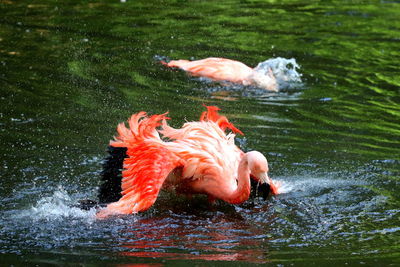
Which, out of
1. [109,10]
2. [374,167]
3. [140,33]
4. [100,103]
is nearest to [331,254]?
[374,167]

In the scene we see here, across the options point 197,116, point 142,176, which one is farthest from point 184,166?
point 197,116

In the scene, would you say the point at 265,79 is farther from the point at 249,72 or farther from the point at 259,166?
the point at 259,166

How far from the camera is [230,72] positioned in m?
10.5

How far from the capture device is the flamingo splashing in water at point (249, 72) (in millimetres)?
10330

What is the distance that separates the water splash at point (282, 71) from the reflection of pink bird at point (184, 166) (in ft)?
12.1

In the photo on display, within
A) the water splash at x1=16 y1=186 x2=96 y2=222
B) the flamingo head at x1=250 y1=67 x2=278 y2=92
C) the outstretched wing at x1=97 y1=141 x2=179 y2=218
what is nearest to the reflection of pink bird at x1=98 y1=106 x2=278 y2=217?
the outstretched wing at x1=97 y1=141 x2=179 y2=218

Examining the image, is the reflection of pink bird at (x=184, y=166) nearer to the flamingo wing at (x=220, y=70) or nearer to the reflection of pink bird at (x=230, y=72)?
the reflection of pink bird at (x=230, y=72)

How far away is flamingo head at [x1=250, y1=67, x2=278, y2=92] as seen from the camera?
33.6 ft

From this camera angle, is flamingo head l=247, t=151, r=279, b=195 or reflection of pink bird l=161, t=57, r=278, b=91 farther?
reflection of pink bird l=161, t=57, r=278, b=91

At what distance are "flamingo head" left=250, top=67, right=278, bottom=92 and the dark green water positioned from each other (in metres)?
0.22

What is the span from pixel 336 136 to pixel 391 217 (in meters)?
2.22

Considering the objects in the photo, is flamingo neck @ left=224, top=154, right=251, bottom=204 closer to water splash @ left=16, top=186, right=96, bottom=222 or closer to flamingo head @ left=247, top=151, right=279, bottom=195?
flamingo head @ left=247, top=151, right=279, bottom=195

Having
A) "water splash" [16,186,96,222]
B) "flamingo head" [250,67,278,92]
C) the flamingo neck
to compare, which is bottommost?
"water splash" [16,186,96,222]

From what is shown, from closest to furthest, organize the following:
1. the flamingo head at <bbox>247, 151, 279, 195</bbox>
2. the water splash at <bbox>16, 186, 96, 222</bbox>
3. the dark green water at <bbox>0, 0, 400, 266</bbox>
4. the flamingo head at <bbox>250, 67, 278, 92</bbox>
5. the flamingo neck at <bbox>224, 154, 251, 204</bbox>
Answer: the dark green water at <bbox>0, 0, 400, 266</bbox> → the water splash at <bbox>16, 186, 96, 222</bbox> → the flamingo head at <bbox>247, 151, 279, 195</bbox> → the flamingo neck at <bbox>224, 154, 251, 204</bbox> → the flamingo head at <bbox>250, 67, 278, 92</bbox>
